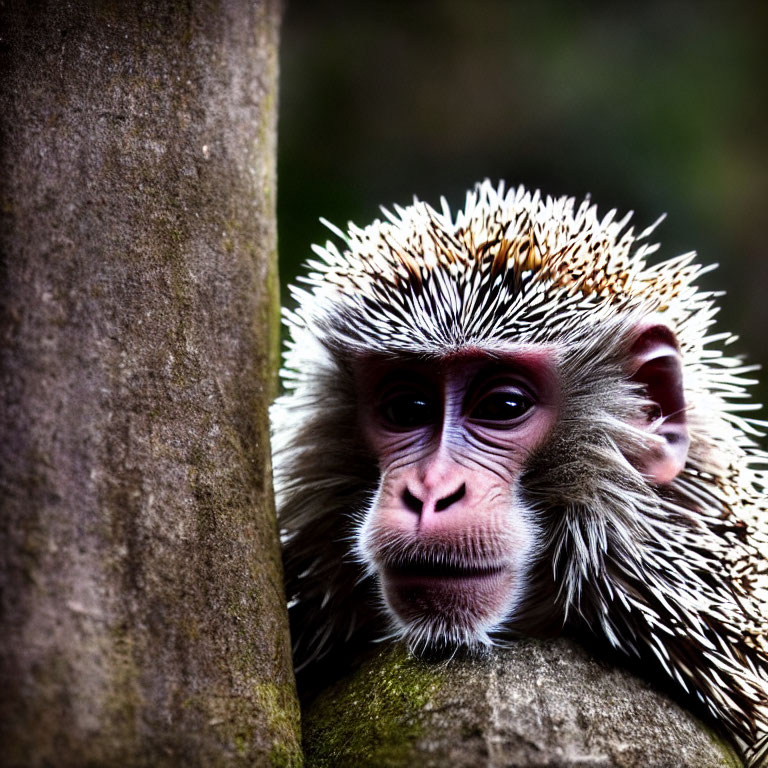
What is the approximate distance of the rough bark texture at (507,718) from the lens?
2.18 m

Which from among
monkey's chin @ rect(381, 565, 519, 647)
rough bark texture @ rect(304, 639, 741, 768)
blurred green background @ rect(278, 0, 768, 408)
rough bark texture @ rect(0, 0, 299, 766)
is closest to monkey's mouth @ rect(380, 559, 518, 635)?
monkey's chin @ rect(381, 565, 519, 647)

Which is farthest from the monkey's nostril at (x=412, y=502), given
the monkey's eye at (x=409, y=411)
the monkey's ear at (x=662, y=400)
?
the monkey's ear at (x=662, y=400)

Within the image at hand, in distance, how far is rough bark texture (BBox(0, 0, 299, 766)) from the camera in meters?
1.88

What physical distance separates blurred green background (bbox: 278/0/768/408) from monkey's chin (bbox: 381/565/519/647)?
4.65 metres

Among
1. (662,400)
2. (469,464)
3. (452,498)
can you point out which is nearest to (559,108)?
(662,400)

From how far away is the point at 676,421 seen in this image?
3.04 meters

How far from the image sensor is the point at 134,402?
217 centimetres

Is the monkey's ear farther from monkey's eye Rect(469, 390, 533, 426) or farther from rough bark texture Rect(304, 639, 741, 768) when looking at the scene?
rough bark texture Rect(304, 639, 741, 768)

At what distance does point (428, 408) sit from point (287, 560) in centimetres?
81

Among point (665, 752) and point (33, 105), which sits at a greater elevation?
point (33, 105)

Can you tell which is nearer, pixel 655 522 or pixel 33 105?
pixel 33 105

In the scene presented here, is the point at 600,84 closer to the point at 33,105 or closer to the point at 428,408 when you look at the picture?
the point at 428,408

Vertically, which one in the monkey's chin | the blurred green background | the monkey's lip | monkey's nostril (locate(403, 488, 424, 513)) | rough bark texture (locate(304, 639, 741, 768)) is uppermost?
the blurred green background

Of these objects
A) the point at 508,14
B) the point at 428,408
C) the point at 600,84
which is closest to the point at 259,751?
the point at 428,408
